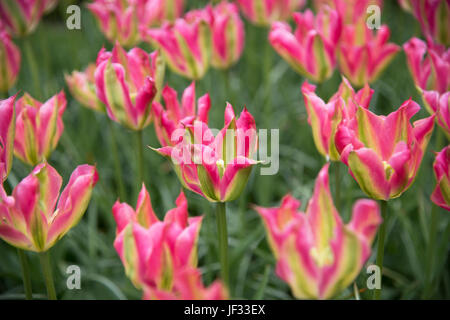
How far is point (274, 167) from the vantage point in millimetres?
1326

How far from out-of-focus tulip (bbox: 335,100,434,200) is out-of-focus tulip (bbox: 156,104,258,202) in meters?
0.12

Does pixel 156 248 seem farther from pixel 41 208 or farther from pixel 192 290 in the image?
pixel 41 208

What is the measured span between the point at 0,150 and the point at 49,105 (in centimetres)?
21

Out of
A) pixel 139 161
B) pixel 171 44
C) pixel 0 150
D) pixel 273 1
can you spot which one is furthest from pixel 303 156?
pixel 0 150

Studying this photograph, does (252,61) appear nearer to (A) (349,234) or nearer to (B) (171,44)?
(B) (171,44)

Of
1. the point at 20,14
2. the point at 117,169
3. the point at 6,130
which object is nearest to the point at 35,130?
the point at 6,130

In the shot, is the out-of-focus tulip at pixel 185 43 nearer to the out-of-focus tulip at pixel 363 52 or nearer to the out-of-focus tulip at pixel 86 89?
the out-of-focus tulip at pixel 86 89

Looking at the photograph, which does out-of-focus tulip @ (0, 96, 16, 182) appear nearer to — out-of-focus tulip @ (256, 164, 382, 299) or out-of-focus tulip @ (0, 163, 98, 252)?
out-of-focus tulip @ (0, 163, 98, 252)

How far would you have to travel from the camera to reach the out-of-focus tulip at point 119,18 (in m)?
1.23

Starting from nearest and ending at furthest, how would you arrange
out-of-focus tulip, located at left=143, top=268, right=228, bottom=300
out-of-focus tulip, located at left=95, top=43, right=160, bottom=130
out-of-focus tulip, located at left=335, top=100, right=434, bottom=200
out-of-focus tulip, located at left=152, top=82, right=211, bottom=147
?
out-of-focus tulip, located at left=143, top=268, right=228, bottom=300 → out-of-focus tulip, located at left=335, top=100, right=434, bottom=200 → out-of-focus tulip, located at left=152, top=82, right=211, bottom=147 → out-of-focus tulip, located at left=95, top=43, right=160, bottom=130

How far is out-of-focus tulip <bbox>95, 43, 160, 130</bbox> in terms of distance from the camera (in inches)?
33.9

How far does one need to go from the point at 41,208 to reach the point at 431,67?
0.70 m

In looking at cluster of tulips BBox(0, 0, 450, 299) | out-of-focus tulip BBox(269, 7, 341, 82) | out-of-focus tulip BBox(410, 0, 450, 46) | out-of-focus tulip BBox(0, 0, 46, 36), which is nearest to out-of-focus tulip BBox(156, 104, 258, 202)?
cluster of tulips BBox(0, 0, 450, 299)

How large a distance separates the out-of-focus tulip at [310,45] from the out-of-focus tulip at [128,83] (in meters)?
0.28
